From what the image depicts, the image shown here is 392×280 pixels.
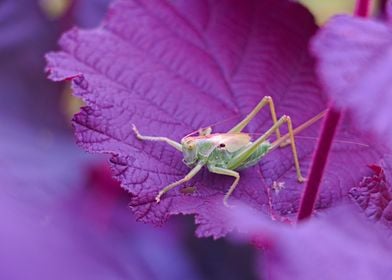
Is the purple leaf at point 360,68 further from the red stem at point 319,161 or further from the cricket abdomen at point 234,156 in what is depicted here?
the cricket abdomen at point 234,156

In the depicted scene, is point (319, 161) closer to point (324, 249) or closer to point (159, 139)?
point (324, 249)

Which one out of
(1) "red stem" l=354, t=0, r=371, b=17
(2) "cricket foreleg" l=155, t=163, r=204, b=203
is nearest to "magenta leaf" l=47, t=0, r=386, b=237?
(2) "cricket foreleg" l=155, t=163, r=204, b=203

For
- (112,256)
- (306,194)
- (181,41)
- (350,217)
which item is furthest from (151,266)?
(350,217)

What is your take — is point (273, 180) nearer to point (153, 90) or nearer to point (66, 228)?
point (153, 90)

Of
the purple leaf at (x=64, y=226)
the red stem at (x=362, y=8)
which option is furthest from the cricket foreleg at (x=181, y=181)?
the red stem at (x=362, y=8)

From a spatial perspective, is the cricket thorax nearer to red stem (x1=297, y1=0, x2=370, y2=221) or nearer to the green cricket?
the green cricket

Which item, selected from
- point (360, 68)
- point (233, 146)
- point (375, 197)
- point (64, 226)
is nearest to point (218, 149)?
point (233, 146)

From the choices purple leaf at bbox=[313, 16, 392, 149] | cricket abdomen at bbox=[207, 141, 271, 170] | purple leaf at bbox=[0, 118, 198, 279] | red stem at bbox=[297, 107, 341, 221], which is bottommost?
purple leaf at bbox=[0, 118, 198, 279]

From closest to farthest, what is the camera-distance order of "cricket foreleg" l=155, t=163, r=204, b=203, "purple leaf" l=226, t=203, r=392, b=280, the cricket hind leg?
"purple leaf" l=226, t=203, r=392, b=280 < "cricket foreleg" l=155, t=163, r=204, b=203 < the cricket hind leg
